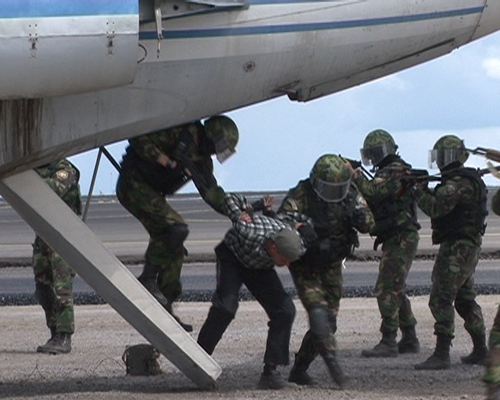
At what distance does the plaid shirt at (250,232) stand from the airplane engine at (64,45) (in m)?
1.54

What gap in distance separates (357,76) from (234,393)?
7.82 ft

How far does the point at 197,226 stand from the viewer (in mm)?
28047

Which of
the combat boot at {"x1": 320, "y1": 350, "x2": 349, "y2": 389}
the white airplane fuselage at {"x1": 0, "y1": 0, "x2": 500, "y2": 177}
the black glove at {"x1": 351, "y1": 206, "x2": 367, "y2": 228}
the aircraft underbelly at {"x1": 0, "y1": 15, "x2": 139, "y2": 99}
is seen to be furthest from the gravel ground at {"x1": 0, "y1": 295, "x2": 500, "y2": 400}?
the aircraft underbelly at {"x1": 0, "y1": 15, "x2": 139, "y2": 99}

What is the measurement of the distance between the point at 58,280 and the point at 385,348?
2.90m

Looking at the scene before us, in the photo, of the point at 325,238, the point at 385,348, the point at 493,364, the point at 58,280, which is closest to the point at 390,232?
the point at 385,348

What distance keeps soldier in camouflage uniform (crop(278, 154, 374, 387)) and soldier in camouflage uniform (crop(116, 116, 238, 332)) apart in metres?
0.64

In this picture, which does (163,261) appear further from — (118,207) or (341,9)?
(118,207)

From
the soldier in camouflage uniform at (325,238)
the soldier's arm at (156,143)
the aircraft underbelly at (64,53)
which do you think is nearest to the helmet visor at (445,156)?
the soldier in camouflage uniform at (325,238)

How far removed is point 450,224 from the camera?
10586 mm

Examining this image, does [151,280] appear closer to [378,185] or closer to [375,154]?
[378,185]

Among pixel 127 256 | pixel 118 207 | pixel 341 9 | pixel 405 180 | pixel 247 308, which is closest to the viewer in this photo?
pixel 341 9

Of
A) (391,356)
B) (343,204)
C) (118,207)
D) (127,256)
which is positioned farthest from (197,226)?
(343,204)

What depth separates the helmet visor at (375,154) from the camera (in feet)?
36.8

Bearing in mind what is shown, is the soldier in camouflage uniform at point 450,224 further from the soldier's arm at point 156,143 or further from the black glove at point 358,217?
the soldier's arm at point 156,143
